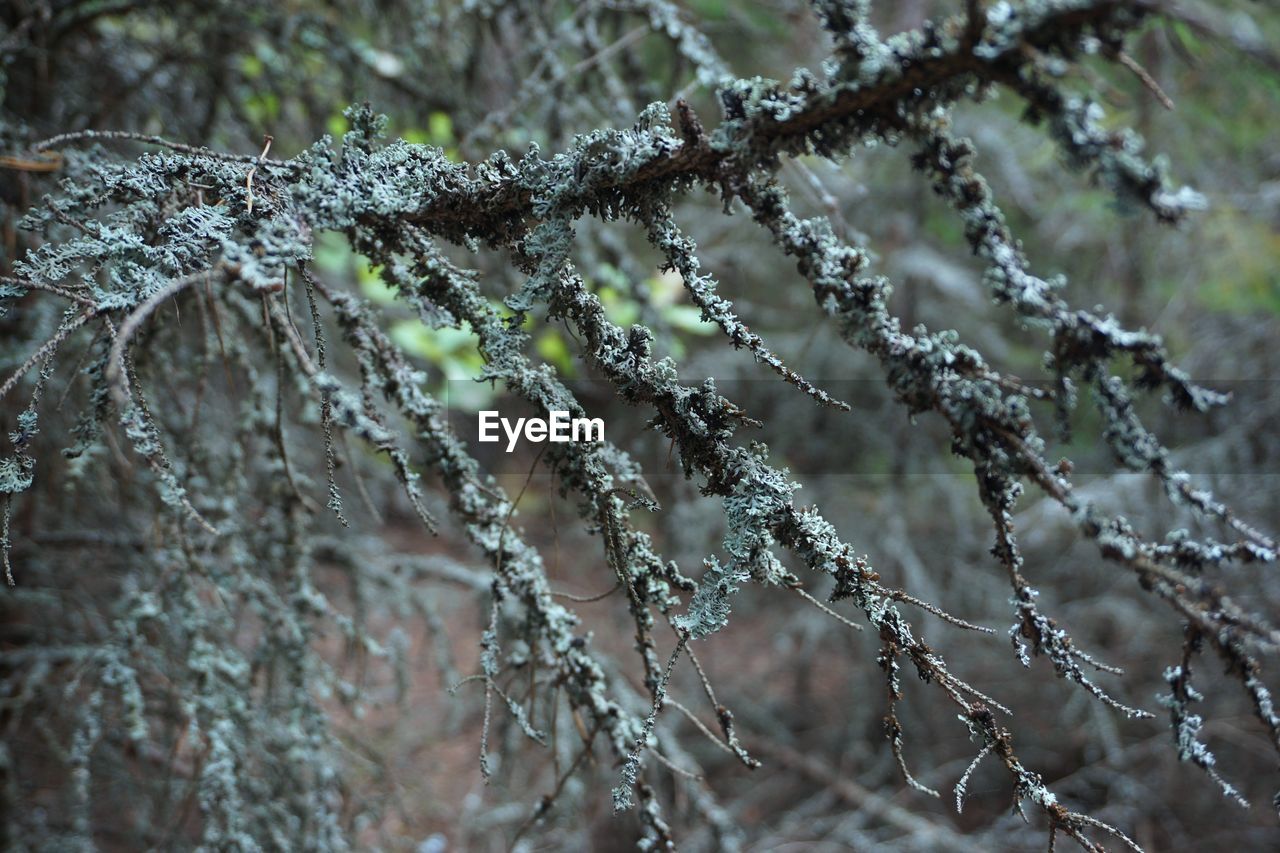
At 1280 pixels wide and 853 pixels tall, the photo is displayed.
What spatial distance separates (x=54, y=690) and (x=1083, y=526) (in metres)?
2.66

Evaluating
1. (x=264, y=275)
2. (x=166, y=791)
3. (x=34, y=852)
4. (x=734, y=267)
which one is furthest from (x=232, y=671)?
(x=734, y=267)

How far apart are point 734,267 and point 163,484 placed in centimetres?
159

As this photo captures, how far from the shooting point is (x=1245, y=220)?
4031 mm

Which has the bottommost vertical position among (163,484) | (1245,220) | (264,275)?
(163,484)

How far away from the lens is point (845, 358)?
5.09 metres

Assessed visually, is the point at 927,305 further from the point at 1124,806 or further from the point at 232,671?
the point at 232,671

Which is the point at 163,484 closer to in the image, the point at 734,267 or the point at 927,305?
the point at 734,267

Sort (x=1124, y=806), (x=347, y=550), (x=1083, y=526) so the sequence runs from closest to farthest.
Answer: (x=1083, y=526) → (x=347, y=550) → (x=1124, y=806)

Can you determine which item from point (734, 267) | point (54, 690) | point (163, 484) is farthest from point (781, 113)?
point (54, 690)

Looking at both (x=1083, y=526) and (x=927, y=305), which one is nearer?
(x=1083, y=526)

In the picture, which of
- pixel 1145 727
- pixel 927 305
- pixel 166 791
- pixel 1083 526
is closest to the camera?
pixel 1083 526

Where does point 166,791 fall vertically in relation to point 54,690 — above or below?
below

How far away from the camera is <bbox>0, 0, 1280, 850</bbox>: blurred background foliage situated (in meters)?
2.53

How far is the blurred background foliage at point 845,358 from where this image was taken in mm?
2531
